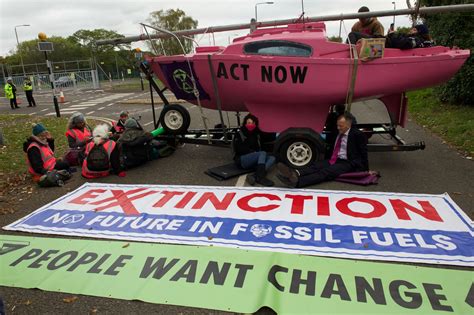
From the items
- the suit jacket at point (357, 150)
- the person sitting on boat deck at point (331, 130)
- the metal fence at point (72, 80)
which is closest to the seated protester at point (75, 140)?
the person sitting on boat deck at point (331, 130)

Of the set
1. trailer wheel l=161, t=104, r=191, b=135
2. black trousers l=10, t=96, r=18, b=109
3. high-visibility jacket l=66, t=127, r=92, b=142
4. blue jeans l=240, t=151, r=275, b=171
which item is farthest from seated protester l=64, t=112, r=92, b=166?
black trousers l=10, t=96, r=18, b=109

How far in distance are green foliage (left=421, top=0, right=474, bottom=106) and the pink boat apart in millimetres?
5915

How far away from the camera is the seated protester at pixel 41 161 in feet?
18.1

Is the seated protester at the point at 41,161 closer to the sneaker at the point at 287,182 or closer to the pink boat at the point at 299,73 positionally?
the pink boat at the point at 299,73

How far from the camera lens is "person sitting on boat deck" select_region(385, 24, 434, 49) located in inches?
211

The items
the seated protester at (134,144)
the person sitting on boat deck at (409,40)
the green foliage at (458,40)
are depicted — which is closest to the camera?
the person sitting on boat deck at (409,40)

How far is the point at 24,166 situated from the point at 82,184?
6.39 ft

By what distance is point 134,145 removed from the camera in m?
6.24

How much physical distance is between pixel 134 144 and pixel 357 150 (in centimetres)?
375

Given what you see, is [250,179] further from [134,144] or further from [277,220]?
[134,144]

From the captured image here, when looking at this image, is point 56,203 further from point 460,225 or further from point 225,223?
point 460,225

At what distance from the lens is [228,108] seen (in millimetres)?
6500

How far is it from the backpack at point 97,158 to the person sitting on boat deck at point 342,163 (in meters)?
2.88

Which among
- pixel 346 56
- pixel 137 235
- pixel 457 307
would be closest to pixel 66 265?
pixel 137 235
